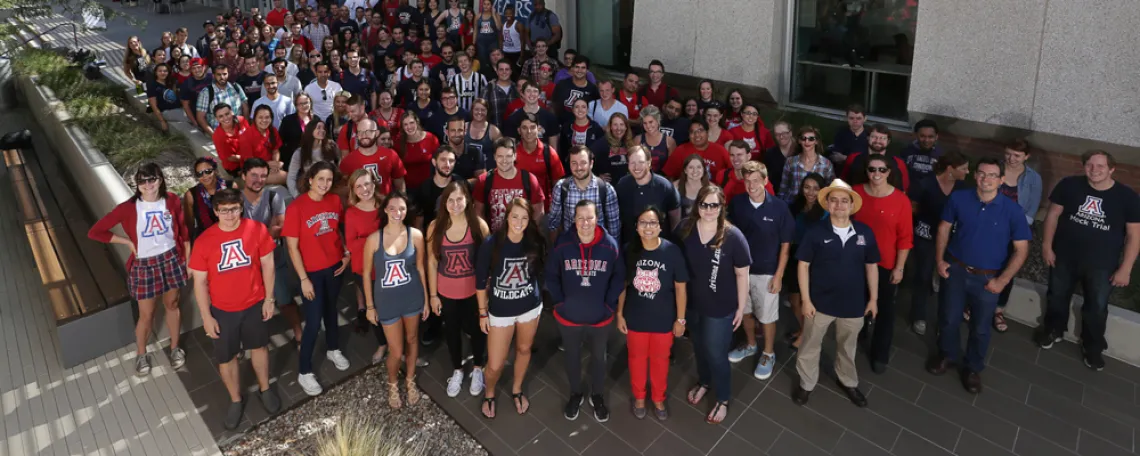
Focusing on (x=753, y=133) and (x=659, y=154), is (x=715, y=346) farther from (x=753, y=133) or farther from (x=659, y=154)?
(x=753, y=133)

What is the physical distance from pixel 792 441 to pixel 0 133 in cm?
1656

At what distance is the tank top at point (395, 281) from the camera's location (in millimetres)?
4801

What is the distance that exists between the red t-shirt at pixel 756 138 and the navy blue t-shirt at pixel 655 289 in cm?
268

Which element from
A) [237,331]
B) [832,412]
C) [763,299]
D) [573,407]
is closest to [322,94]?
[237,331]

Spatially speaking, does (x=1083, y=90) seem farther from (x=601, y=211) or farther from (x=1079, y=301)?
(x=601, y=211)

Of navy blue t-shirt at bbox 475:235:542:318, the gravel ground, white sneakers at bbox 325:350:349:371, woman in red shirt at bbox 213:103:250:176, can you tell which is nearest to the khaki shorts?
navy blue t-shirt at bbox 475:235:542:318

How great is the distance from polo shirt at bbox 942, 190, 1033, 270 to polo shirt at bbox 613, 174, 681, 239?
204 centimetres

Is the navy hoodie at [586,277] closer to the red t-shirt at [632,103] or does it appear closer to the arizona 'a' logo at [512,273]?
the arizona 'a' logo at [512,273]

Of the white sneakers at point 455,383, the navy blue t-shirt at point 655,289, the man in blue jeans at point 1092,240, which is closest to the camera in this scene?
the navy blue t-shirt at point 655,289

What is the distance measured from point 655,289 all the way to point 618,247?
38cm

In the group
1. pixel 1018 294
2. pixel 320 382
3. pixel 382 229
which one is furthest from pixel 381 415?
pixel 1018 294

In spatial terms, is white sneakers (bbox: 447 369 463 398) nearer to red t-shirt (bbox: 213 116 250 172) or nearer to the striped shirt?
red t-shirt (bbox: 213 116 250 172)

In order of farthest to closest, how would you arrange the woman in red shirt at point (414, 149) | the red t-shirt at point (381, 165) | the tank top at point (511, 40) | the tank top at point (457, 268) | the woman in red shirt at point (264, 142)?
1. the tank top at point (511, 40)
2. the woman in red shirt at point (264, 142)
3. the woman in red shirt at point (414, 149)
4. the red t-shirt at point (381, 165)
5. the tank top at point (457, 268)

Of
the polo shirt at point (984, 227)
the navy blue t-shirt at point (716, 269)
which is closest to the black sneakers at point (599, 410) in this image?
the navy blue t-shirt at point (716, 269)
